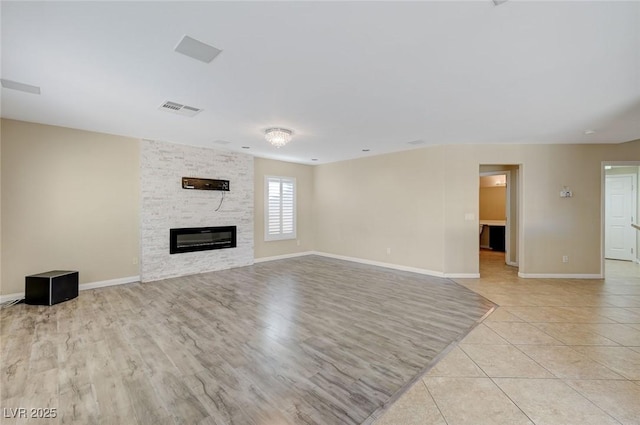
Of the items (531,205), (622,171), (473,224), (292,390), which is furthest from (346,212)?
(622,171)

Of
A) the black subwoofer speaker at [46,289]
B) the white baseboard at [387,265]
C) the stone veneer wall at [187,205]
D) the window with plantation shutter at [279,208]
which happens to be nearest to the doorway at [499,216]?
the white baseboard at [387,265]

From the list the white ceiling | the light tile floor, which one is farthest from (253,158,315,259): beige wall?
the light tile floor

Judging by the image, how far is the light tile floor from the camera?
69.0 inches

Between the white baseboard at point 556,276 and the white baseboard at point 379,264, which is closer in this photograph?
the white baseboard at point 556,276

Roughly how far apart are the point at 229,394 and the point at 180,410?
0.33m

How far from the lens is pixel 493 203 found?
928 cm

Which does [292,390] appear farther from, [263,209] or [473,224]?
[263,209]

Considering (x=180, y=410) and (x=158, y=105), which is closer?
(x=180, y=410)

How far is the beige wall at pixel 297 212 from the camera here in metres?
6.86

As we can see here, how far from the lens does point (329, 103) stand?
3236 millimetres

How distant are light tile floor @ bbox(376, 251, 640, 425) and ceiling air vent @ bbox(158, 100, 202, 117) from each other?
3978 millimetres

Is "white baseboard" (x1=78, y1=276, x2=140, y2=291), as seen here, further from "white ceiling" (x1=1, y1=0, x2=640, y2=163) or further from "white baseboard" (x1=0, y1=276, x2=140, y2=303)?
"white ceiling" (x1=1, y1=0, x2=640, y2=163)

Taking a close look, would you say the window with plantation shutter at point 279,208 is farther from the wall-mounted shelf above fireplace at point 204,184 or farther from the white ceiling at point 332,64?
the white ceiling at point 332,64

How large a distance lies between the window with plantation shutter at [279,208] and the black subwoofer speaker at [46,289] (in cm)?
397
